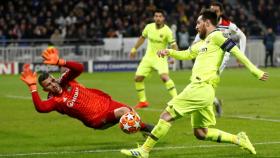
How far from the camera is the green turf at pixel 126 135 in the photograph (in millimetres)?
11812

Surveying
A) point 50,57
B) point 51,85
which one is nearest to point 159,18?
point 51,85

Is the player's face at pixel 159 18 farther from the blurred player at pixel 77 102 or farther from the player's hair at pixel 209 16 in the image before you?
the player's hair at pixel 209 16

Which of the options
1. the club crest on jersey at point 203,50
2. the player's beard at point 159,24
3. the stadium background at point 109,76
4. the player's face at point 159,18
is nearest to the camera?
the club crest on jersey at point 203,50

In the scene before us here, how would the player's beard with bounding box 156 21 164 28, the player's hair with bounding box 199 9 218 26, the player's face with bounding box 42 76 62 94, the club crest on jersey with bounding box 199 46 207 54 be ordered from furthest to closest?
A: the player's beard with bounding box 156 21 164 28 → the player's face with bounding box 42 76 62 94 → the club crest on jersey with bounding box 199 46 207 54 → the player's hair with bounding box 199 9 218 26

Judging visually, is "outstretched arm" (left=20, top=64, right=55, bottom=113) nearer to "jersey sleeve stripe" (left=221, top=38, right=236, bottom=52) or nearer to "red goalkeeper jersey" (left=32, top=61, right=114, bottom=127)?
"red goalkeeper jersey" (left=32, top=61, right=114, bottom=127)

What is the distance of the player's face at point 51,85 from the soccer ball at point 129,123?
1171mm

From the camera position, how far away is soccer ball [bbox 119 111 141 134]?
11.7 metres

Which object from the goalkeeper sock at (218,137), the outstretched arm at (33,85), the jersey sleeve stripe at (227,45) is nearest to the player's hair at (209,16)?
the jersey sleeve stripe at (227,45)

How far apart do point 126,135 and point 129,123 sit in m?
2.38

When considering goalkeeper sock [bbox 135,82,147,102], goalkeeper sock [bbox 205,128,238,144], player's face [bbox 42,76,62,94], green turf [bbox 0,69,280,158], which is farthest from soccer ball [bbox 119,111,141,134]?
goalkeeper sock [bbox 135,82,147,102]

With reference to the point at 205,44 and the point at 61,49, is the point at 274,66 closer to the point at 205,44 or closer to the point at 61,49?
the point at 61,49

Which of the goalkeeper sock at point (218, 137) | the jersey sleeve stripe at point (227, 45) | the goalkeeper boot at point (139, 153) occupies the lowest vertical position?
the goalkeeper boot at point (139, 153)

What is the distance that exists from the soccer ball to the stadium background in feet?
1.45

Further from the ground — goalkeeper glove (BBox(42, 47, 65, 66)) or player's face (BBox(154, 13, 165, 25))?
player's face (BBox(154, 13, 165, 25))
